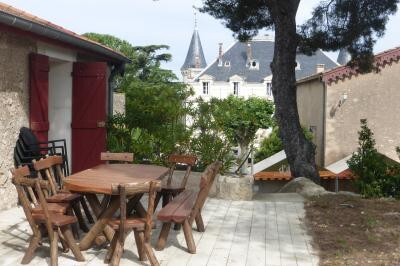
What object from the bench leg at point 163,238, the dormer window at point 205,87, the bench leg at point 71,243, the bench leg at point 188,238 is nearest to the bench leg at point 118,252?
the bench leg at point 71,243

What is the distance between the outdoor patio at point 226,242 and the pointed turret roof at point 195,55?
6952cm

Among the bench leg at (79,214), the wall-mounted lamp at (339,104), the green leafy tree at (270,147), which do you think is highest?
the wall-mounted lamp at (339,104)

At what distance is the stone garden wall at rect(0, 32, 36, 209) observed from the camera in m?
7.10

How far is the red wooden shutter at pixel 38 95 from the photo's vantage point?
7.82m

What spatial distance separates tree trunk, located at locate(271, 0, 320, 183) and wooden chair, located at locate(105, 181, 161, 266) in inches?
325

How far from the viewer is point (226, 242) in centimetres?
602

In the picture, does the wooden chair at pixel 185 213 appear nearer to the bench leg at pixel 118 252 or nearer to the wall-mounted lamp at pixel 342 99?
the bench leg at pixel 118 252

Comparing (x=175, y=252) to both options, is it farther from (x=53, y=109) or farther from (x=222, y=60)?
(x=222, y=60)

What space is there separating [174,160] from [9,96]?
2.40m

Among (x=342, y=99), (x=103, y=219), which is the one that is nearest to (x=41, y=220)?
(x=103, y=219)

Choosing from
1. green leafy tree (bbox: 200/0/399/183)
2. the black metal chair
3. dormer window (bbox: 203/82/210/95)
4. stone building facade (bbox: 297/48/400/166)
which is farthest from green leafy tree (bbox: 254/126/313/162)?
dormer window (bbox: 203/82/210/95)

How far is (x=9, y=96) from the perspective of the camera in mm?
7289

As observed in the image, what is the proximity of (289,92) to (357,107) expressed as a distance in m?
12.4

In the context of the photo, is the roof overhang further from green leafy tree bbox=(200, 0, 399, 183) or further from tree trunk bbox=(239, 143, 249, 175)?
green leafy tree bbox=(200, 0, 399, 183)
